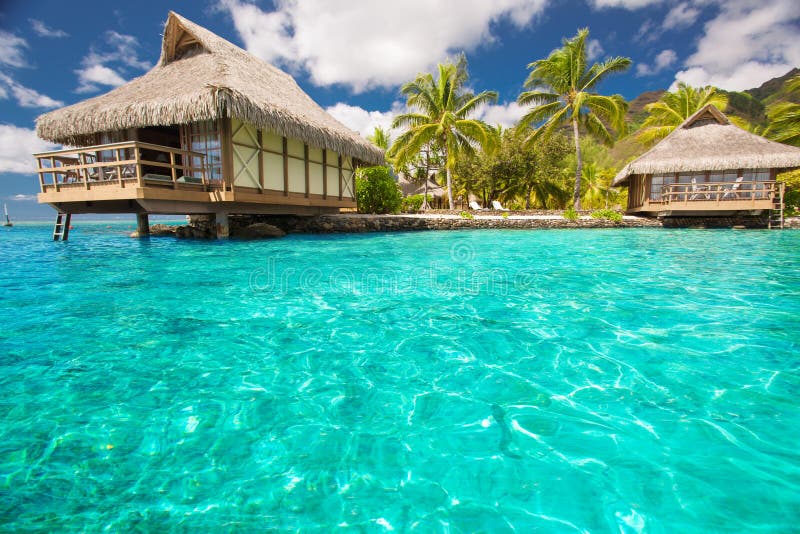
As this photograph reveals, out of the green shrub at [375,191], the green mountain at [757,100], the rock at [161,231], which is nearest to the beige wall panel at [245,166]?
the rock at [161,231]

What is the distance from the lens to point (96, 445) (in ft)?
6.46

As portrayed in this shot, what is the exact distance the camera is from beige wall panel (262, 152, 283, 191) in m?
11.3

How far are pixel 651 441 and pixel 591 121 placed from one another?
21940 mm

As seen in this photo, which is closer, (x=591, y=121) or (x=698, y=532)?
(x=698, y=532)

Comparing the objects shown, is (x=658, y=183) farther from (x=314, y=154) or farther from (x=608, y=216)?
(x=314, y=154)

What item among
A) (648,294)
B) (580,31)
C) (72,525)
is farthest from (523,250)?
(580,31)

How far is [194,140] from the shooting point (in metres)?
10.5

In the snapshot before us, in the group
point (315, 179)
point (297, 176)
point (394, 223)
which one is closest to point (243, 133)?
point (297, 176)

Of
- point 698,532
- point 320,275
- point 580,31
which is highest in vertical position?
point 580,31

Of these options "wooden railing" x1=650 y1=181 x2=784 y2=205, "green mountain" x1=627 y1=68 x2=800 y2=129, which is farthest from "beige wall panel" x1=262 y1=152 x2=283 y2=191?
"green mountain" x1=627 y1=68 x2=800 y2=129

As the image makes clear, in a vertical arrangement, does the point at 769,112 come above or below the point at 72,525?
above

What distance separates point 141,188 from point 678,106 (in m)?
28.1

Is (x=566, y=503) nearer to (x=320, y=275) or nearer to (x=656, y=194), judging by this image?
(x=320, y=275)

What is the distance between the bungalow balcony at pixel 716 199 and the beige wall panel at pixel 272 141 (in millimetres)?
15777
